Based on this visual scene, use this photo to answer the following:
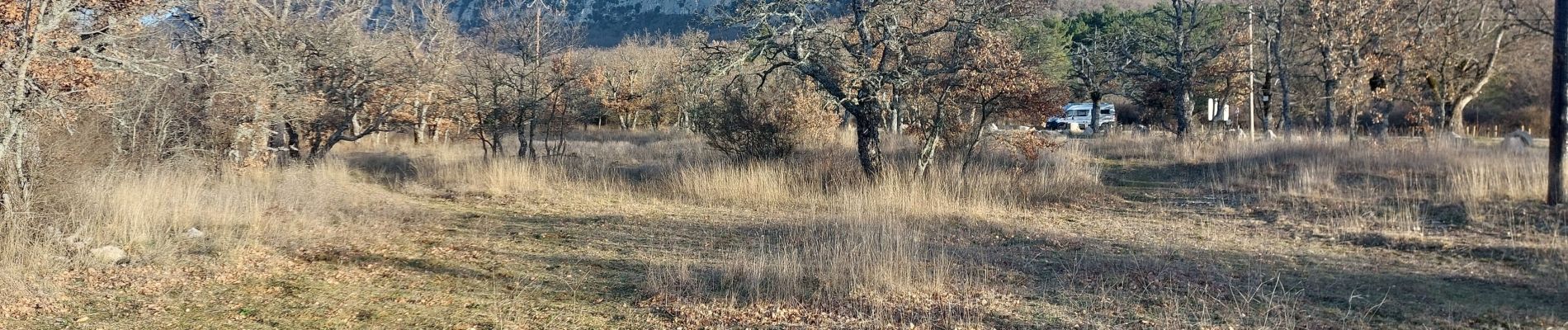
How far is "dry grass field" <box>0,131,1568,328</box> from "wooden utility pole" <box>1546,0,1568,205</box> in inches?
8.8

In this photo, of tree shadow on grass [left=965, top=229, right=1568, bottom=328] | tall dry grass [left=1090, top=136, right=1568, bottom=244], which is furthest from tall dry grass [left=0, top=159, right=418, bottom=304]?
tall dry grass [left=1090, top=136, right=1568, bottom=244]

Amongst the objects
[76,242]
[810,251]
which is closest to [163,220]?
[76,242]

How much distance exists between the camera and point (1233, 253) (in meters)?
7.19

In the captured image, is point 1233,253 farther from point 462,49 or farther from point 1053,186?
point 462,49

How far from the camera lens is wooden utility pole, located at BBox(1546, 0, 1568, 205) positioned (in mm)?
8844

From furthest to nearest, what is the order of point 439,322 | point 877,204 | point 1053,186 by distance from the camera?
point 1053,186, point 877,204, point 439,322

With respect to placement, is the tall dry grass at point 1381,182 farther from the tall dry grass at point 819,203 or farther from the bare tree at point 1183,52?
the bare tree at point 1183,52

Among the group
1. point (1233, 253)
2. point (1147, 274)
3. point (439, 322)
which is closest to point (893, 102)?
point (1233, 253)

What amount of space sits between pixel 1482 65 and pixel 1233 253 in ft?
70.0

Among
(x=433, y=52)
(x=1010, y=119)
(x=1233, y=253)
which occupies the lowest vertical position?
(x=1233, y=253)

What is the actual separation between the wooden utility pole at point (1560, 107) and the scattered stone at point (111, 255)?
12177 millimetres

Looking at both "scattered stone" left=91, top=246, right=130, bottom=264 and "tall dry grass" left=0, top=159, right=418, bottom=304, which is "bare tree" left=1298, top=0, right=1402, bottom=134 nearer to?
"tall dry grass" left=0, top=159, right=418, bottom=304

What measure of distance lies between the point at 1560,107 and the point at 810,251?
25.1ft

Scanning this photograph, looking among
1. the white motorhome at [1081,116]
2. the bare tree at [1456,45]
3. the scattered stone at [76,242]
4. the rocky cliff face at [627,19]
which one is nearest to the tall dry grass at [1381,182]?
the bare tree at [1456,45]
